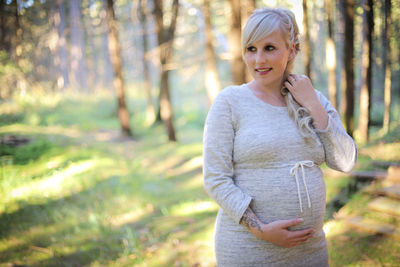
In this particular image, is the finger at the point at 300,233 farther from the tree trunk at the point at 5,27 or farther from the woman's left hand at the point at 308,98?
the tree trunk at the point at 5,27

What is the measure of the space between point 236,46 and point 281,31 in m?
5.12

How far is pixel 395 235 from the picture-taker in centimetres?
344

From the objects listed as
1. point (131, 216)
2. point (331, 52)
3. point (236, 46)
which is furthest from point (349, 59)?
point (131, 216)

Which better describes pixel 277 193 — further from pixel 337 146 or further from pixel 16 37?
pixel 16 37

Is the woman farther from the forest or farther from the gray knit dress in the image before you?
the forest

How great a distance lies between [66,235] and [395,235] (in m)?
4.35

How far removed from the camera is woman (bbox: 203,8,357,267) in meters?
1.58

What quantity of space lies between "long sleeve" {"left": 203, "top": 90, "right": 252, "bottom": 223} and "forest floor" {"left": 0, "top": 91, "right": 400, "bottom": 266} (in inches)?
95.3

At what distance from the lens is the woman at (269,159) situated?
158cm

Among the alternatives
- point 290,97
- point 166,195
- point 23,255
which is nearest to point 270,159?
point 290,97

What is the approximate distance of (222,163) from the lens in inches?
62.5

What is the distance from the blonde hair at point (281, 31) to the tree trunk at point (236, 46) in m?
4.83

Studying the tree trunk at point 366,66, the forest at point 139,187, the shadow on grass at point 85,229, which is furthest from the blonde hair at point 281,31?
the tree trunk at point 366,66

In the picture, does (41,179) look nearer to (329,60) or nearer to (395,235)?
(395,235)
